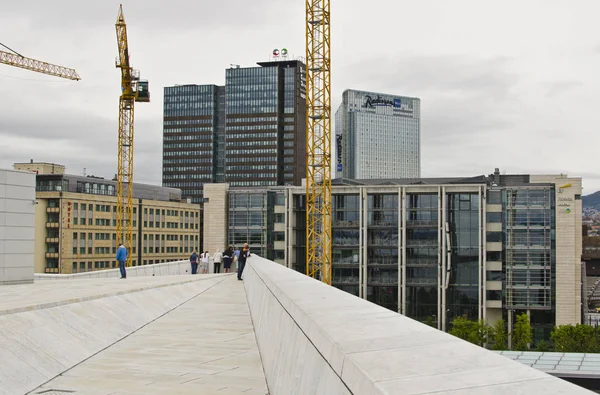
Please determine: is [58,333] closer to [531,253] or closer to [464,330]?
[464,330]

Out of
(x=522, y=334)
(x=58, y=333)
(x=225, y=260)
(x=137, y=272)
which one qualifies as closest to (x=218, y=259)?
(x=225, y=260)

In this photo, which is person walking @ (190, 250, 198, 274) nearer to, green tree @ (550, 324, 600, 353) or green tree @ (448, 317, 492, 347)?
green tree @ (448, 317, 492, 347)

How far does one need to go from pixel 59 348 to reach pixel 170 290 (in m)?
11.3

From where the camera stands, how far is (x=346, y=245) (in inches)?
3999

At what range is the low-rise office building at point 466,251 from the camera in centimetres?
9794

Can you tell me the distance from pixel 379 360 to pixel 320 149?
315 feet

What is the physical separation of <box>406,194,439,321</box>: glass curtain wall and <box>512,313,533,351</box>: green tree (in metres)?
12.7

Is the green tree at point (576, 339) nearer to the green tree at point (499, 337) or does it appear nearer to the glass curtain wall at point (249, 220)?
the green tree at point (499, 337)

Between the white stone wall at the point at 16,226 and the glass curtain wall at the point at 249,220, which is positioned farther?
the glass curtain wall at the point at 249,220

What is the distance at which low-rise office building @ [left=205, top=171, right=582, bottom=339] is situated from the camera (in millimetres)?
97938

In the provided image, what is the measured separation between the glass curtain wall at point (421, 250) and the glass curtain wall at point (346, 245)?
284 inches

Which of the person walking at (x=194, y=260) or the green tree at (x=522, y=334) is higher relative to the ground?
the person walking at (x=194, y=260)

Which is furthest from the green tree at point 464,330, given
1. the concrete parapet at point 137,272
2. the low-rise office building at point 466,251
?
the concrete parapet at point 137,272

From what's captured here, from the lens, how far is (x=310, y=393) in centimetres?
491
